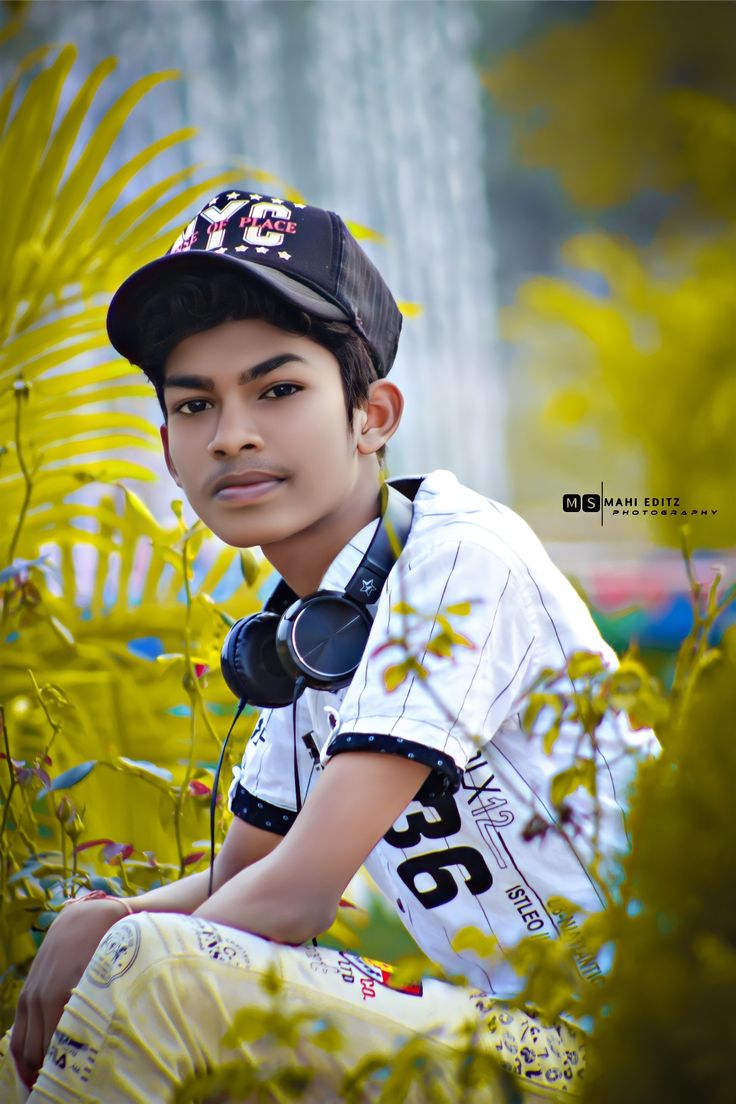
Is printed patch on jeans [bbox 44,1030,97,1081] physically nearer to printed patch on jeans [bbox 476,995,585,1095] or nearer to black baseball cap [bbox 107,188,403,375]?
printed patch on jeans [bbox 476,995,585,1095]

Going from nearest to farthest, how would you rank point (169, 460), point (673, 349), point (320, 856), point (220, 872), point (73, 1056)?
point (73, 1056), point (320, 856), point (673, 349), point (220, 872), point (169, 460)

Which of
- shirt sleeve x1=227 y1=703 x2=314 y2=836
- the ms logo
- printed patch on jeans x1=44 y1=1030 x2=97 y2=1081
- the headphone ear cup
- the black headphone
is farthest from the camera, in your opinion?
the ms logo

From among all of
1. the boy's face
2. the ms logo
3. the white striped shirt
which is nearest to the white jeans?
the white striped shirt

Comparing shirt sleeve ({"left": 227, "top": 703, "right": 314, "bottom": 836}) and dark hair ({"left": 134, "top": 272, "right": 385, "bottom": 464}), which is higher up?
dark hair ({"left": 134, "top": 272, "right": 385, "bottom": 464})

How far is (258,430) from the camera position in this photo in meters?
1.30

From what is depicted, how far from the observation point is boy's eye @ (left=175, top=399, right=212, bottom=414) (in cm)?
133

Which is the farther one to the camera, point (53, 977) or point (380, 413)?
point (380, 413)

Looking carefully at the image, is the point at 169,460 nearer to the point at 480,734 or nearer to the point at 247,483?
the point at 247,483

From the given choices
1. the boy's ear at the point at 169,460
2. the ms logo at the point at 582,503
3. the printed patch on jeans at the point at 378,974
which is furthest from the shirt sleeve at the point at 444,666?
the ms logo at the point at 582,503

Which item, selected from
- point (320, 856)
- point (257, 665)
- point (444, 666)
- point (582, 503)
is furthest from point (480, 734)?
point (582, 503)

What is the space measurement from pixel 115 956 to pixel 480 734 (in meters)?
0.38

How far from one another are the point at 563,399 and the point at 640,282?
0.43 m

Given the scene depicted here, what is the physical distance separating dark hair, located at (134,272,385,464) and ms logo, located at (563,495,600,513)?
0.56m

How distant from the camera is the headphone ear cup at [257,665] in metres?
1.27
